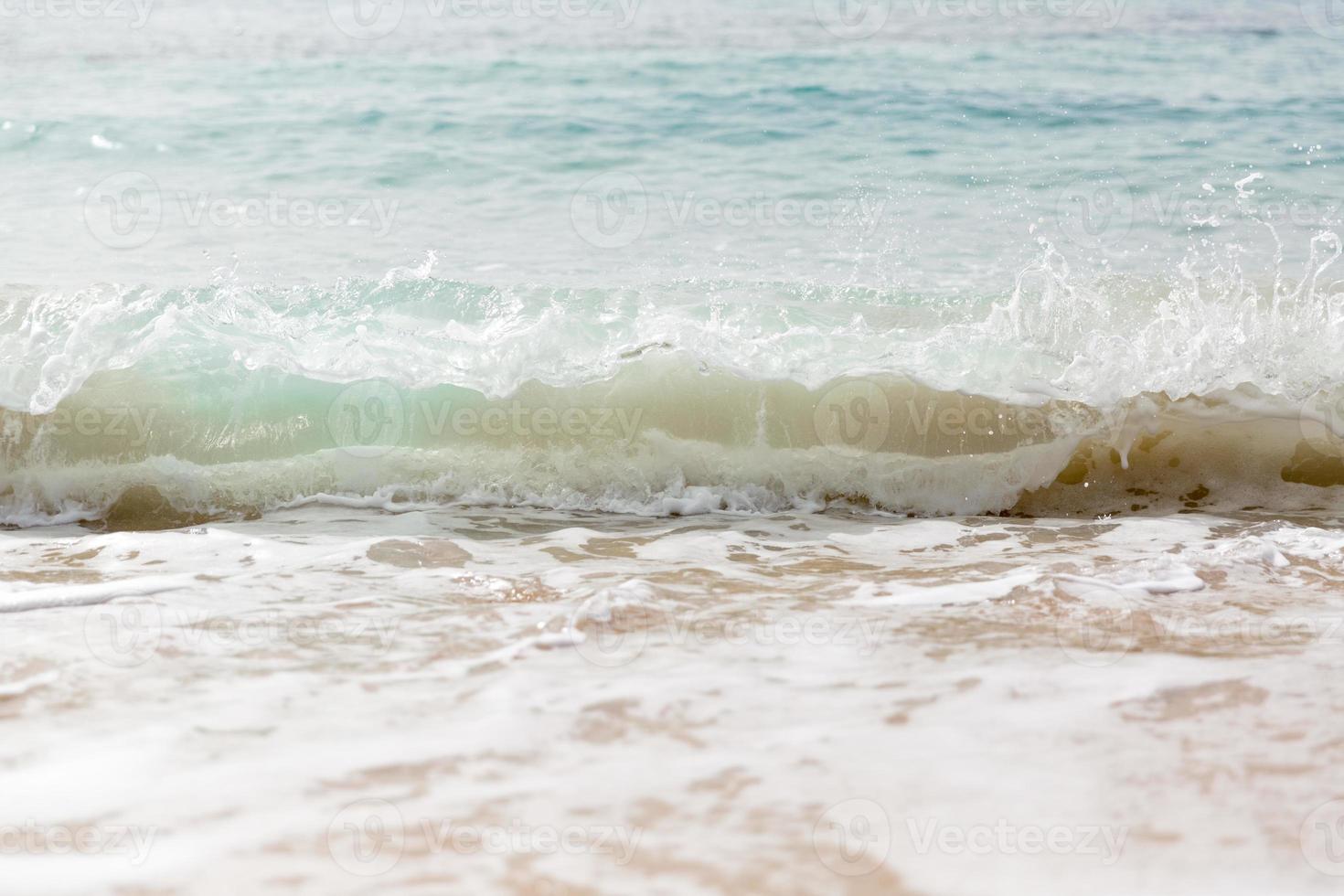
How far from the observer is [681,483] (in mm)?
4098

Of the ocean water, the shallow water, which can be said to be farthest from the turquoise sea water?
the shallow water

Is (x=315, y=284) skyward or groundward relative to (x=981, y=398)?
skyward

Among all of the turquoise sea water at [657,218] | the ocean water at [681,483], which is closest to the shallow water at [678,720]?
the ocean water at [681,483]

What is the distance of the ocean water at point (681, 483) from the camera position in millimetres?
1648

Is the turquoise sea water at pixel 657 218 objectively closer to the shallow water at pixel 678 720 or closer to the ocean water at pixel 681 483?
the ocean water at pixel 681 483

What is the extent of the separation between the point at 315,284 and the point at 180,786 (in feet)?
14.5

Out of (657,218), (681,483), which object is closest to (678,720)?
(681,483)

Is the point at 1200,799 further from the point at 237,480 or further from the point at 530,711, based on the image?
the point at 237,480

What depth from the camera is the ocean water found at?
1.65 meters

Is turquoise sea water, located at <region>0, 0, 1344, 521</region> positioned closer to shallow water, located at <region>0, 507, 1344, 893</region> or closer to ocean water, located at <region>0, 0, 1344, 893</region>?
ocean water, located at <region>0, 0, 1344, 893</region>

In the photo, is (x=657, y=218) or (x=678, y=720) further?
(x=657, y=218)

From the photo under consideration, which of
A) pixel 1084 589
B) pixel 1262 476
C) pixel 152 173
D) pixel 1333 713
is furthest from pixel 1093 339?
pixel 152 173

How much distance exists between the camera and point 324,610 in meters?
2.63

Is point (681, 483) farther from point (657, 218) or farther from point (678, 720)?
point (657, 218)
